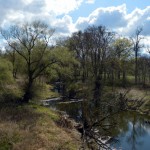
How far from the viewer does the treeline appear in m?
41.2

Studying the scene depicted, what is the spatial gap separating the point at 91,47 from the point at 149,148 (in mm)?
45689

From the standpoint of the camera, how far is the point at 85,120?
Answer: 28.8 metres

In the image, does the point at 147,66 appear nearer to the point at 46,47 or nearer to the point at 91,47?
the point at 91,47

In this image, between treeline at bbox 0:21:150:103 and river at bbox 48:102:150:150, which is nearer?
river at bbox 48:102:150:150

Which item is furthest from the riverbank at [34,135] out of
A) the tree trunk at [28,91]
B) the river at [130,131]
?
the tree trunk at [28,91]

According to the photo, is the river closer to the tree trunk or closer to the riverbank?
the riverbank

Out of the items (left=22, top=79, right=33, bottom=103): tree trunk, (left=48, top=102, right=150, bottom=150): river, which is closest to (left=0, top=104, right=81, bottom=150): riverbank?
(left=48, top=102, right=150, bottom=150): river

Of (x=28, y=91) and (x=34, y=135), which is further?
(x=28, y=91)

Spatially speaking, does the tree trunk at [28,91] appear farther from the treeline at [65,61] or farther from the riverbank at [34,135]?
the riverbank at [34,135]

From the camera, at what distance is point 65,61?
41906mm

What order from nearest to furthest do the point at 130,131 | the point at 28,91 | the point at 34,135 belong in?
the point at 34,135 → the point at 130,131 → the point at 28,91

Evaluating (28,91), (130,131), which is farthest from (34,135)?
(28,91)

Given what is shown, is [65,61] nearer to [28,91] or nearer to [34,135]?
[28,91]

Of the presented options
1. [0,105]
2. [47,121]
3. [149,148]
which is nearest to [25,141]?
[47,121]
